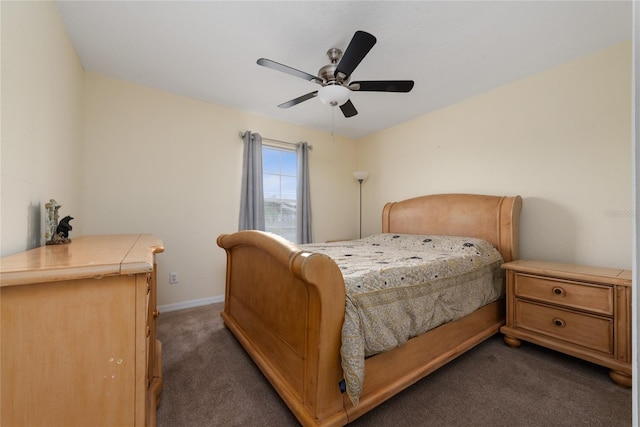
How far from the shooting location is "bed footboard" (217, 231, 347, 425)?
112cm

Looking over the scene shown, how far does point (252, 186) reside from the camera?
321 centimetres

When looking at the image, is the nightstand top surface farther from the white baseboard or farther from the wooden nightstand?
the white baseboard

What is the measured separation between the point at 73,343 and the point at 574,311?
2773 millimetres

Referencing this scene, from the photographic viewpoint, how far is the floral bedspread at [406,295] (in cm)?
116

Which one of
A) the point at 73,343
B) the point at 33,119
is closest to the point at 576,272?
the point at 73,343

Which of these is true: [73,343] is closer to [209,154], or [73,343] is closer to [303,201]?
[209,154]

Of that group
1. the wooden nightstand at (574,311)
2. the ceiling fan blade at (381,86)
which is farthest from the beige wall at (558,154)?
the ceiling fan blade at (381,86)

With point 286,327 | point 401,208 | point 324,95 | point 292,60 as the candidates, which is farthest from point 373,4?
point 401,208

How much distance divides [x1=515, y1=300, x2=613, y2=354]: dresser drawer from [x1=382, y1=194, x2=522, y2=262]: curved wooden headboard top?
21.3 inches

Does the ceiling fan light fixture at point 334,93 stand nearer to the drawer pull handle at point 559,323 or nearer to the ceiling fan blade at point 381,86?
the ceiling fan blade at point 381,86

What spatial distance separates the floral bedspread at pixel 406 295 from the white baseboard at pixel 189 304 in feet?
5.88

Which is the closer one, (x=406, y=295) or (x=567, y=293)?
(x=406, y=295)

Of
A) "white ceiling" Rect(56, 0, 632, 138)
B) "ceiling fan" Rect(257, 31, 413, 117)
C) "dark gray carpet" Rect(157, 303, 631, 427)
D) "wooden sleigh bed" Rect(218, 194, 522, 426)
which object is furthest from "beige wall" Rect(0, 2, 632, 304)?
"ceiling fan" Rect(257, 31, 413, 117)

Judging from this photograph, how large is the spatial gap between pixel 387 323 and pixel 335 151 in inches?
128
